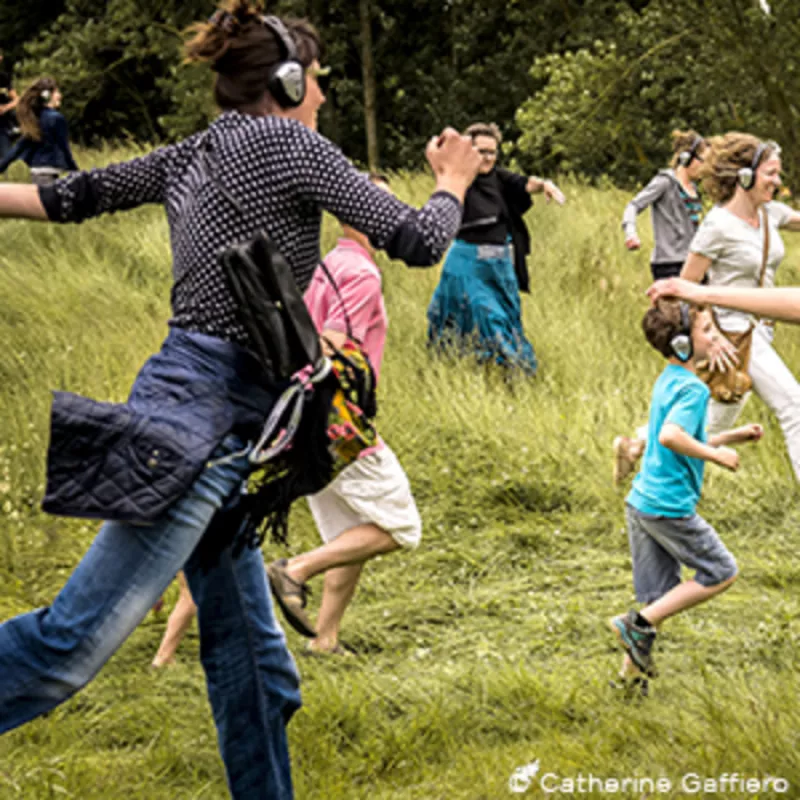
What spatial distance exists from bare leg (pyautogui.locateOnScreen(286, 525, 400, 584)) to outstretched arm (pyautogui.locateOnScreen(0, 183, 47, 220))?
2033mm

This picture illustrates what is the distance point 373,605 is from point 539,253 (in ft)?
22.7

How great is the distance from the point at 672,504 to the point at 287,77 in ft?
6.79

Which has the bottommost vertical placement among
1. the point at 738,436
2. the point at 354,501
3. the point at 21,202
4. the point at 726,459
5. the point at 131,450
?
the point at 354,501

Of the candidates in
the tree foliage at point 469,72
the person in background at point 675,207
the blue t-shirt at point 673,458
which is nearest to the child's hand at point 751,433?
the blue t-shirt at point 673,458

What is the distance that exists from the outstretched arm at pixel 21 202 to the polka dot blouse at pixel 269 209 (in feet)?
1.05

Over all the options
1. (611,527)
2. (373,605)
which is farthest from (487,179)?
(373,605)

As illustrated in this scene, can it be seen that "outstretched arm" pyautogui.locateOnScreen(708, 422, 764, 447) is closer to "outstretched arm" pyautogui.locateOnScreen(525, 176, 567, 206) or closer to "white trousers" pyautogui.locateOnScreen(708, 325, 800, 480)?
"white trousers" pyautogui.locateOnScreen(708, 325, 800, 480)

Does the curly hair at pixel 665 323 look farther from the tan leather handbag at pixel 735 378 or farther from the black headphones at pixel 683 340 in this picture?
the tan leather handbag at pixel 735 378

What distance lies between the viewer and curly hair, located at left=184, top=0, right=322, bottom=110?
10.6 ft

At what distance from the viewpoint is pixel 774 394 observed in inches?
257

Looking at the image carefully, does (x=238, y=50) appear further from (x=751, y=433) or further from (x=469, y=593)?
(x=469, y=593)

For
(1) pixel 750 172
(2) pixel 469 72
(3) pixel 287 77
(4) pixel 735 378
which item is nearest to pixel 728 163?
(1) pixel 750 172

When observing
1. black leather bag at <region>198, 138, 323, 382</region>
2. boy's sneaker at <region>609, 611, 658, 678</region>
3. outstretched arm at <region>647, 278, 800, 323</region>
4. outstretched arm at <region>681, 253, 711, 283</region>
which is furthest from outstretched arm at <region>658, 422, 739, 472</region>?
outstretched arm at <region>681, 253, 711, 283</region>

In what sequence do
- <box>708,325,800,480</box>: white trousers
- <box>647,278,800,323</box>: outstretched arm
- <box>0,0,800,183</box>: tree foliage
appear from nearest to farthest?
<box>647,278,800,323</box>: outstretched arm < <box>708,325,800,480</box>: white trousers < <box>0,0,800,183</box>: tree foliage
